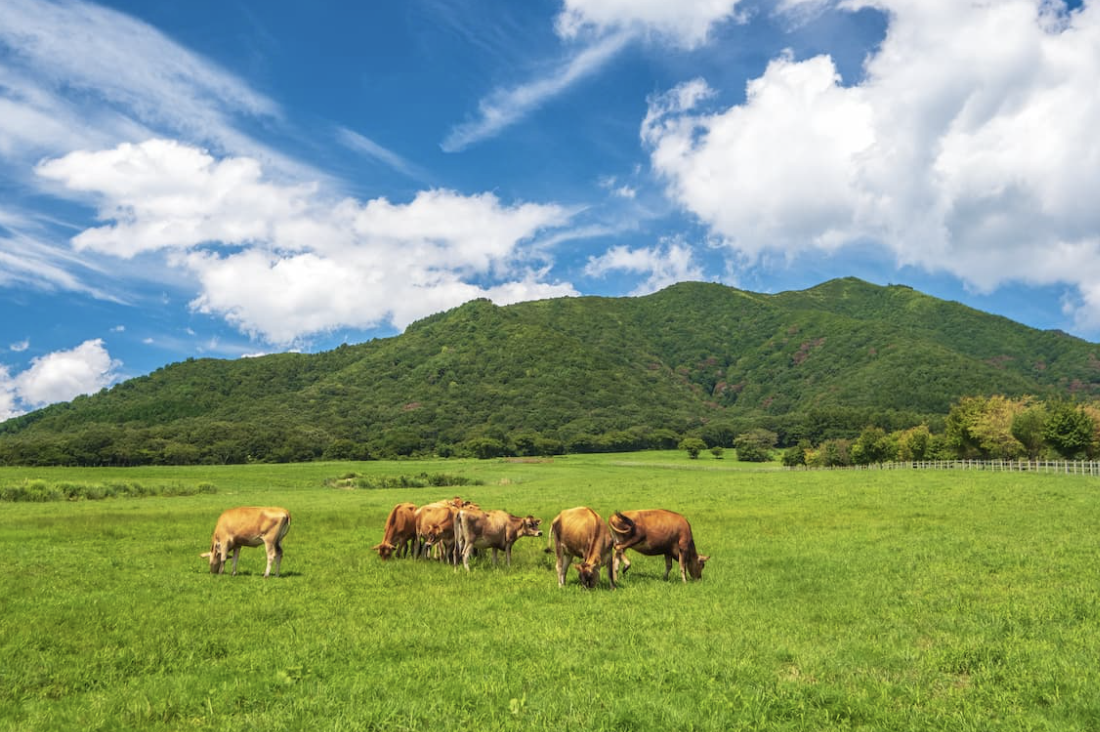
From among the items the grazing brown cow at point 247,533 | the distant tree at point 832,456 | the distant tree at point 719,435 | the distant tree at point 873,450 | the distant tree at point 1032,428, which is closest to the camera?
the grazing brown cow at point 247,533

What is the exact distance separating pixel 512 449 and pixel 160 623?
15821 cm

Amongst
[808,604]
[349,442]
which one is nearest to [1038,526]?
[808,604]

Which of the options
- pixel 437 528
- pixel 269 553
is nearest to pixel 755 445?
pixel 437 528

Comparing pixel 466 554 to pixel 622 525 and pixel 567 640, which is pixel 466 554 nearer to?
pixel 622 525

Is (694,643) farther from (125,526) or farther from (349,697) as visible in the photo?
(125,526)

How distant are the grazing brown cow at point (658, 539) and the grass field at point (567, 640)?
0.90 meters

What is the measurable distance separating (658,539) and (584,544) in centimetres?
236

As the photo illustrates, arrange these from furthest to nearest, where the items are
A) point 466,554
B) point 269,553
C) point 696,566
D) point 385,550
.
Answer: point 385,550 → point 466,554 → point 269,553 → point 696,566

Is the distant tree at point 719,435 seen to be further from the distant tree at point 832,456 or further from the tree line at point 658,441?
the distant tree at point 832,456

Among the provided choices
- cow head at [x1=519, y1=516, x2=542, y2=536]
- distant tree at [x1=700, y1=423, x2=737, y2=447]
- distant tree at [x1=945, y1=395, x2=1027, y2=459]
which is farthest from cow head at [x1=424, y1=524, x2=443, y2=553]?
distant tree at [x1=700, y1=423, x2=737, y2=447]

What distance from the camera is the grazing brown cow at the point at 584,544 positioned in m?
16.8

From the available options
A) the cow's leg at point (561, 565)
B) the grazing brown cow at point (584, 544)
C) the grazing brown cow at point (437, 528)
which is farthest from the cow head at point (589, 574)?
the grazing brown cow at point (437, 528)

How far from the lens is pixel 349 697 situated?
9.20 m

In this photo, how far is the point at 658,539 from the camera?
59.6 feet
